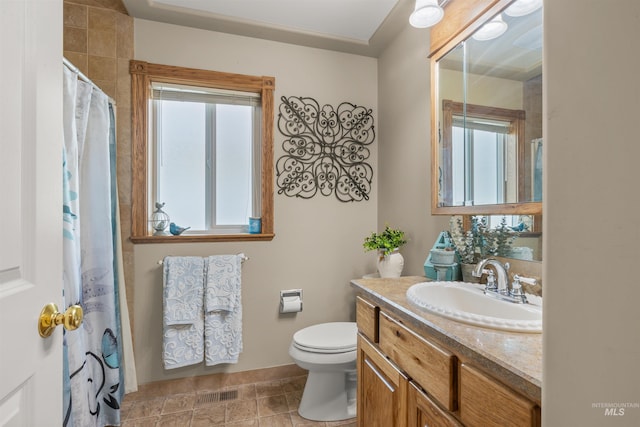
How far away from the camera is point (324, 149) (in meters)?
2.28

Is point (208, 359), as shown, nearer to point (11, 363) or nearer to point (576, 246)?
point (11, 363)

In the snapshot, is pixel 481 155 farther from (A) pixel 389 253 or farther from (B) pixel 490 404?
(B) pixel 490 404

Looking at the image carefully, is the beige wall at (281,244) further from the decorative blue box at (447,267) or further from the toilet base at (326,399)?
the decorative blue box at (447,267)

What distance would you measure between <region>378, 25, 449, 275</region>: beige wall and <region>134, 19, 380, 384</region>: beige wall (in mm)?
150

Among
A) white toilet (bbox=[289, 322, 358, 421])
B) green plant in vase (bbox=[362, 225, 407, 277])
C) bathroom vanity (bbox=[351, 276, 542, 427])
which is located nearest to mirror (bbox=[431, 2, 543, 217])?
green plant in vase (bbox=[362, 225, 407, 277])

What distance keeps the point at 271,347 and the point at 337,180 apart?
135 centimetres

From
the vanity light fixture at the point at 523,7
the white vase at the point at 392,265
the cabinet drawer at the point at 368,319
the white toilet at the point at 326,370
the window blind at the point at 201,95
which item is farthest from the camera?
the window blind at the point at 201,95

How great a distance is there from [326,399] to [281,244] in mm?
1035

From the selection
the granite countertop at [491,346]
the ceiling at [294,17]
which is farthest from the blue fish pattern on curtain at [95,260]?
the granite countertop at [491,346]

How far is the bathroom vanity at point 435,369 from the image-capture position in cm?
68

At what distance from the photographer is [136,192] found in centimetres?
193

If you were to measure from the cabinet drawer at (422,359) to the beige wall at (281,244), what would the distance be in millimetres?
1099

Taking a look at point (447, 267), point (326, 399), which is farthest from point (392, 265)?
point (326, 399)

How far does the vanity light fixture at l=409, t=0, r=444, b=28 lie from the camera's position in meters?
1.35
